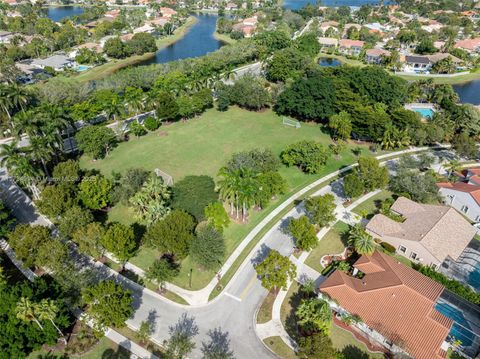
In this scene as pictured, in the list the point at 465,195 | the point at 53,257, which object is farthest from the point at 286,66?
the point at 53,257

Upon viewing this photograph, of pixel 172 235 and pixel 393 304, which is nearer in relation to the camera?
pixel 393 304

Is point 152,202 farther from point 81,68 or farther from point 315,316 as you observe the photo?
point 81,68

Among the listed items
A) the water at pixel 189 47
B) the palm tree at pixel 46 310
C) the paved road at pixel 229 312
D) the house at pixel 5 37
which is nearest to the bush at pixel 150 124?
the paved road at pixel 229 312

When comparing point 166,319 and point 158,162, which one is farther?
point 158,162

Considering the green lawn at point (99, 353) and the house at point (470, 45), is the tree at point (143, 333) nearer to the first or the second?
the green lawn at point (99, 353)

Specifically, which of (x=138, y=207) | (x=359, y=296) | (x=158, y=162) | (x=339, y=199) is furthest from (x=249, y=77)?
(x=359, y=296)

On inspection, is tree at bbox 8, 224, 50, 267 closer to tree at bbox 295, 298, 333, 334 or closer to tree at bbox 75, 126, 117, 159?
tree at bbox 75, 126, 117, 159

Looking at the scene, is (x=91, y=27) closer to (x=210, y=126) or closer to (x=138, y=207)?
(x=210, y=126)
